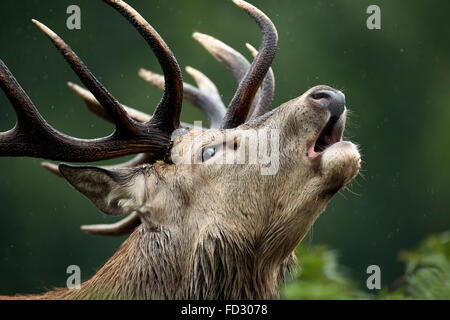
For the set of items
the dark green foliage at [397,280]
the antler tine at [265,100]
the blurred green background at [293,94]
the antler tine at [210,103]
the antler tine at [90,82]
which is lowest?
the dark green foliage at [397,280]

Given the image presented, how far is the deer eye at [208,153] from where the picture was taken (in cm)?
379

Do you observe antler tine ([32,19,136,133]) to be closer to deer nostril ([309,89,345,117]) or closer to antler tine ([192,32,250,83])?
deer nostril ([309,89,345,117])

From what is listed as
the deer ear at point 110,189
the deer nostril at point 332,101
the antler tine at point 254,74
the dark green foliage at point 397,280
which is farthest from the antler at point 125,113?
the dark green foliage at point 397,280

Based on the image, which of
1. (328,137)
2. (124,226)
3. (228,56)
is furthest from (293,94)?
(328,137)

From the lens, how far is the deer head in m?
3.55

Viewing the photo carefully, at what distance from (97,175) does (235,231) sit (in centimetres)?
86

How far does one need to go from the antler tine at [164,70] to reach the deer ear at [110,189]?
0.44 m

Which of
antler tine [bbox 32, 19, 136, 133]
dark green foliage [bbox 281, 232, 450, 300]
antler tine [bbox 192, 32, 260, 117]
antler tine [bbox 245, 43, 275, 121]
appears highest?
antler tine [bbox 192, 32, 260, 117]

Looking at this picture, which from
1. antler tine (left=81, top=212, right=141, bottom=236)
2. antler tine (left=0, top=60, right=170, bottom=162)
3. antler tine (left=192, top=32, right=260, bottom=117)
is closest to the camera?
antler tine (left=0, top=60, right=170, bottom=162)

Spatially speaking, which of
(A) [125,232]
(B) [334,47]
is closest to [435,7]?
(B) [334,47]

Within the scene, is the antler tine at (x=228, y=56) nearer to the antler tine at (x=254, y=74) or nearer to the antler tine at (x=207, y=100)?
the antler tine at (x=207, y=100)

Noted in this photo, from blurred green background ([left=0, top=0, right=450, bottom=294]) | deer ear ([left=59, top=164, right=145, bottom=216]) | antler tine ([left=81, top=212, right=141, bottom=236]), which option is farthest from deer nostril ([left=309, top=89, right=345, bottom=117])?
blurred green background ([left=0, top=0, right=450, bottom=294])

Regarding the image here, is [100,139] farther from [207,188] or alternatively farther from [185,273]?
[185,273]
